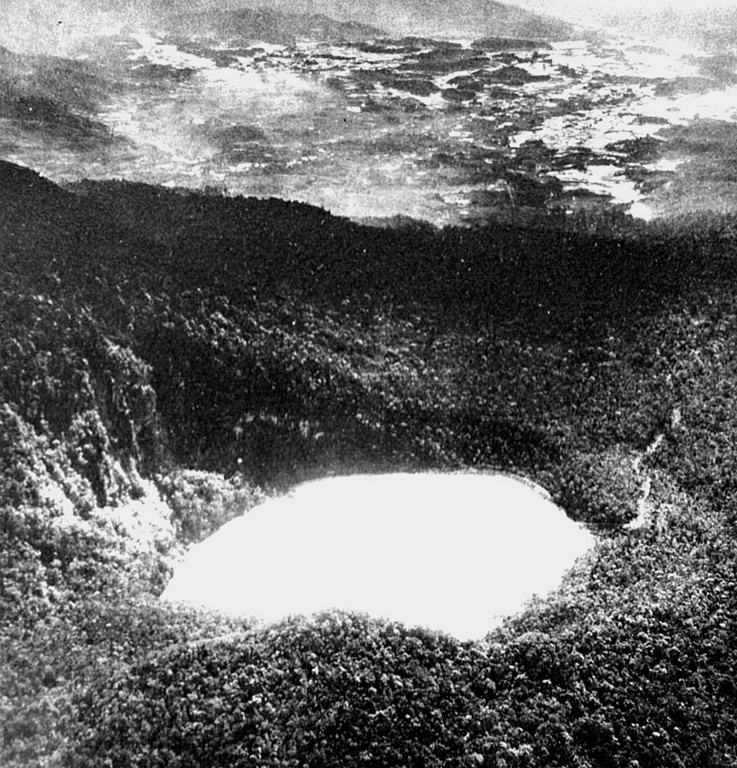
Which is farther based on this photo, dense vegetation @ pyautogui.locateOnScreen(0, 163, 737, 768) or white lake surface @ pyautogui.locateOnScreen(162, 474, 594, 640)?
white lake surface @ pyautogui.locateOnScreen(162, 474, 594, 640)

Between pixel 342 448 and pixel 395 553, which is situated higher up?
pixel 342 448

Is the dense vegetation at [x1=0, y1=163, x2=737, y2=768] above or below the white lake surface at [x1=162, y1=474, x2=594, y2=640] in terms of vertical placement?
above

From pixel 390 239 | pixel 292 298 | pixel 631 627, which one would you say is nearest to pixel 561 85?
pixel 390 239

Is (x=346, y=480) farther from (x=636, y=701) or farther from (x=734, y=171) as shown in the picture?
(x=734, y=171)

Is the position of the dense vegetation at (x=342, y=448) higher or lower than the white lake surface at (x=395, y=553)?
higher
